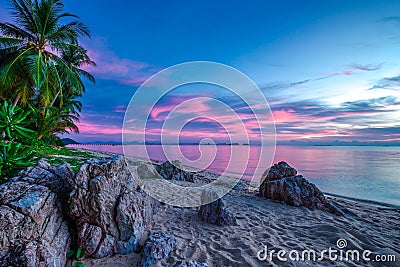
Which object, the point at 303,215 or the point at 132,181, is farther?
the point at 303,215

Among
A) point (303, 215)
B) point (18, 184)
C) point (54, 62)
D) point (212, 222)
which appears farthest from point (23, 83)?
point (303, 215)

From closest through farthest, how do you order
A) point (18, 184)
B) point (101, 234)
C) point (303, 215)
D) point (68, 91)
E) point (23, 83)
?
point (18, 184)
point (101, 234)
point (303, 215)
point (23, 83)
point (68, 91)

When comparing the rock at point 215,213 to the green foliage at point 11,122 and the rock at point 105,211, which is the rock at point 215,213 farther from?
the green foliage at point 11,122

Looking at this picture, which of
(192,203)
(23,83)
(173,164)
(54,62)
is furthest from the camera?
(54,62)

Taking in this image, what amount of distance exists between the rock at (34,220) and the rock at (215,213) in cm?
279

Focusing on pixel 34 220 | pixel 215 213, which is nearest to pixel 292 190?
pixel 215 213

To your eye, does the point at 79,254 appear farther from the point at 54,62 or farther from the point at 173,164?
the point at 54,62

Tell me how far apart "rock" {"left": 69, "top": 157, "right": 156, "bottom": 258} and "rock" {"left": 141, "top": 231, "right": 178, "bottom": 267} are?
0.27 meters

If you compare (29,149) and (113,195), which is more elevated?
(29,149)

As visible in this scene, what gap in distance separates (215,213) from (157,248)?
1.83 m

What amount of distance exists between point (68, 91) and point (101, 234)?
29047 millimetres

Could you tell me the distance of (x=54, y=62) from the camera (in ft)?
56.0

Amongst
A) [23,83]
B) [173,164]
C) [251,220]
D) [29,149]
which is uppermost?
[23,83]

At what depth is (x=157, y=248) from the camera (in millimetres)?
3164
